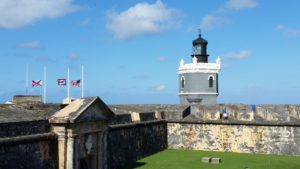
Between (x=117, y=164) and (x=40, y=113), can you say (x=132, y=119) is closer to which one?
(x=117, y=164)

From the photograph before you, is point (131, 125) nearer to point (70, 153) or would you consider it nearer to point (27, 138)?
point (70, 153)

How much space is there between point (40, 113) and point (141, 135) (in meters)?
6.45

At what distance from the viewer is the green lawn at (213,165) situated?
1552 cm

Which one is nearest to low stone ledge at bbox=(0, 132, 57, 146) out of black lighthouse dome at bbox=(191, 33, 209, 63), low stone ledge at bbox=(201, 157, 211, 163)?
low stone ledge at bbox=(201, 157, 211, 163)

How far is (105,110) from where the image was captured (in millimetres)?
13344

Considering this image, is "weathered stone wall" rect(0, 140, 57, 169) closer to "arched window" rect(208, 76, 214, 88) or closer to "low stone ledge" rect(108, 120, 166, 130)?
"low stone ledge" rect(108, 120, 166, 130)

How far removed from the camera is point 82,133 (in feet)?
40.3

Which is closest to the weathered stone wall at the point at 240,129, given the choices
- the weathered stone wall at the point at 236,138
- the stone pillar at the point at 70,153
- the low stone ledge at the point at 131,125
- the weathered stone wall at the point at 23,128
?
the weathered stone wall at the point at 236,138

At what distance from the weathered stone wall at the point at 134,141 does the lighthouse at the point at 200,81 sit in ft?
Result: 50.3

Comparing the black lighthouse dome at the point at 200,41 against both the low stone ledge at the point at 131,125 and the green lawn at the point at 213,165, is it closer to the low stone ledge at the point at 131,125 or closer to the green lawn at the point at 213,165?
the low stone ledge at the point at 131,125

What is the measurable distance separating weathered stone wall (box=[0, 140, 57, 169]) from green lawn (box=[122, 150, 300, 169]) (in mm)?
4485

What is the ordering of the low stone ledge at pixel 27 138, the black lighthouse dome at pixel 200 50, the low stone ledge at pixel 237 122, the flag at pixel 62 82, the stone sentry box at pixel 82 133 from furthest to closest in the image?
the black lighthouse dome at pixel 200 50 < the flag at pixel 62 82 < the low stone ledge at pixel 237 122 < the stone sentry box at pixel 82 133 < the low stone ledge at pixel 27 138

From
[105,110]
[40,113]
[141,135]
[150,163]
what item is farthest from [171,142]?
[40,113]

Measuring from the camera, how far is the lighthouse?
35938 mm
